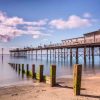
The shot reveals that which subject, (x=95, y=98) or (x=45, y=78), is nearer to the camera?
(x=95, y=98)

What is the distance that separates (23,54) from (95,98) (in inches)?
3991

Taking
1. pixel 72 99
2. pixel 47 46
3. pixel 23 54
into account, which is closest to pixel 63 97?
pixel 72 99

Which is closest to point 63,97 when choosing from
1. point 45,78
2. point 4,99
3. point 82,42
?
point 4,99

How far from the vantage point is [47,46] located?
52312 millimetres

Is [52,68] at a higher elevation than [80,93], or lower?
higher

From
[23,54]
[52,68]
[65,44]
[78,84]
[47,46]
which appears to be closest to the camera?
[78,84]

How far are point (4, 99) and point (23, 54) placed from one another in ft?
328

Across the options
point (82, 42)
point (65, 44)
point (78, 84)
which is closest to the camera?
point (78, 84)

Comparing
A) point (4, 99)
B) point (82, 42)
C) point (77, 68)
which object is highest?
point (82, 42)

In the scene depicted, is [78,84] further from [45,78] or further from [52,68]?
[45,78]

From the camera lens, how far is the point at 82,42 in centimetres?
3500

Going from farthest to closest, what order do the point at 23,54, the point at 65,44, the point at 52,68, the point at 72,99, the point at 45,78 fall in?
1. the point at 23,54
2. the point at 65,44
3. the point at 45,78
4. the point at 52,68
5. the point at 72,99

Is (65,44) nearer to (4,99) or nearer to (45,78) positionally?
(45,78)

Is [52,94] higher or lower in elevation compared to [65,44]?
lower
